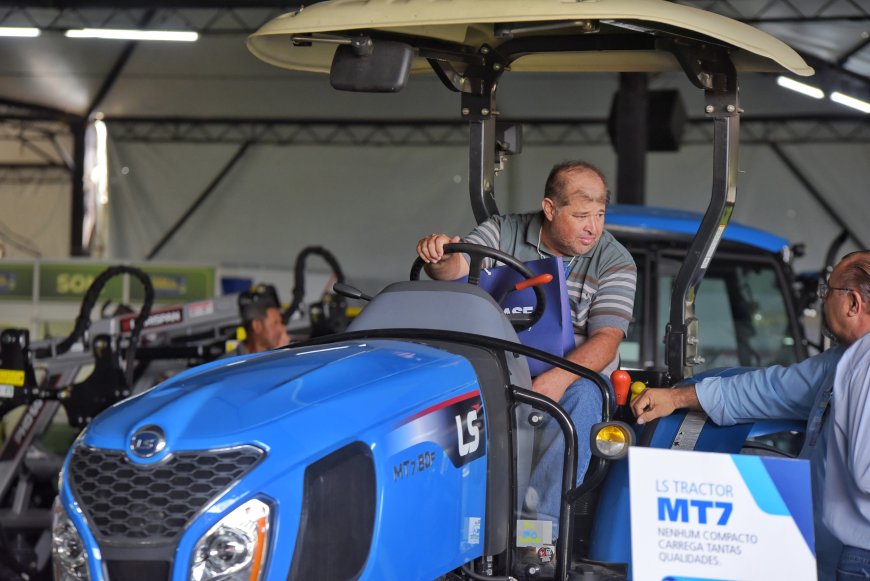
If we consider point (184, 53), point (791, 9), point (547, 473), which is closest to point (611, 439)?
point (547, 473)

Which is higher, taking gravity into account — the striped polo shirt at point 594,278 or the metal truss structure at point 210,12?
the metal truss structure at point 210,12

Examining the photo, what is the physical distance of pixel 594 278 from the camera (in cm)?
370

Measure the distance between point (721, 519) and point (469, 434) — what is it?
64 centimetres

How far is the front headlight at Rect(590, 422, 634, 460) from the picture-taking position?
110 inches

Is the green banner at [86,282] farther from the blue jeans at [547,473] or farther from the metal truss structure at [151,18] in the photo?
the blue jeans at [547,473]

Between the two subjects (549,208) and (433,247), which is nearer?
(433,247)

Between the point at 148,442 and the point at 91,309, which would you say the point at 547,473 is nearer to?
the point at 148,442

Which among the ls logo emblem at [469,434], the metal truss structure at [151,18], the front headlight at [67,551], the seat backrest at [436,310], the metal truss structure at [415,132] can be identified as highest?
the metal truss structure at [151,18]

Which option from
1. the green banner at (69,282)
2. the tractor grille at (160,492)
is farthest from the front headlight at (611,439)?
the green banner at (69,282)

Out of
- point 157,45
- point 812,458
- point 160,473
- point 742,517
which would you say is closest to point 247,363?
point 160,473

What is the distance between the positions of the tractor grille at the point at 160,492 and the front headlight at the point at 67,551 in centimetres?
7

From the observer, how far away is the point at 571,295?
3.70m

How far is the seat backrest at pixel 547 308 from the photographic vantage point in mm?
3363

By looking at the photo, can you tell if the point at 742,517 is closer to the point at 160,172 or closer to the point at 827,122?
the point at 827,122
